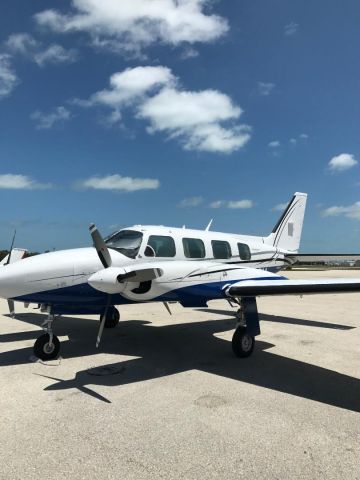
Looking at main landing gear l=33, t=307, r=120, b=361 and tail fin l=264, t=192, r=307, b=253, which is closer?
main landing gear l=33, t=307, r=120, b=361

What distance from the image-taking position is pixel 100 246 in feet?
25.8

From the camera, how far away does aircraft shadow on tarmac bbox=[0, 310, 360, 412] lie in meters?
6.58

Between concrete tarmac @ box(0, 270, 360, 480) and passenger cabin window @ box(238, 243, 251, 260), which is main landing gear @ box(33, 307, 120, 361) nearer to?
concrete tarmac @ box(0, 270, 360, 480)

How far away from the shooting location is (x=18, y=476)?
12.6 ft

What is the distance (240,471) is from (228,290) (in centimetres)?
488

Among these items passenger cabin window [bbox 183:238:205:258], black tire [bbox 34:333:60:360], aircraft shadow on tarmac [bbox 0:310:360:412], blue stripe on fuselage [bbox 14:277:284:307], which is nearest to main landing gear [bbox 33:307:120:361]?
black tire [bbox 34:333:60:360]

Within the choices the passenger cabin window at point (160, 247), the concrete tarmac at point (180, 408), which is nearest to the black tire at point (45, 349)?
the concrete tarmac at point (180, 408)

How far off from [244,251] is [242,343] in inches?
145

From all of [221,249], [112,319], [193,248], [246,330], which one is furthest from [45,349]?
[221,249]

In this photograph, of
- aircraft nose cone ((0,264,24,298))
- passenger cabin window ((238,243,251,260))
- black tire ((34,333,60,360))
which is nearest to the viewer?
aircraft nose cone ((0,264,24,298))

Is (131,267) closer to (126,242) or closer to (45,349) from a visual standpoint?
(126,242)

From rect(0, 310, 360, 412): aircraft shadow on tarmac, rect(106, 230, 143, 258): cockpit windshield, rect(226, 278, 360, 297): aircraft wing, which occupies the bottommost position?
rect(0, 310, 360, 412): aircraft shadow on tarmac

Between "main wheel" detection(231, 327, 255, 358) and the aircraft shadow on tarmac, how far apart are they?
167 mm

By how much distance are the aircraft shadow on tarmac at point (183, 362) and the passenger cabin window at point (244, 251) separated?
238cm
